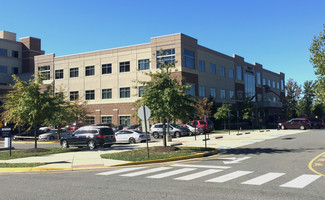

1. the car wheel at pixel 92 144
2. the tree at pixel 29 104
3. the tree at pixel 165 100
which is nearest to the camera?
the tree at pixel 165 100

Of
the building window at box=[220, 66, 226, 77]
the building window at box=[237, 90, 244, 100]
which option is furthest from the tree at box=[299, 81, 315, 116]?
the building window at box=[220, 66, 226, 77]

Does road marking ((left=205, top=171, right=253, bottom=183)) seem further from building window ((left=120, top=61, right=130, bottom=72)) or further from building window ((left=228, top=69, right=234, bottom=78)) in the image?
building window ((left=228, top=69, right=234, bottom=78))

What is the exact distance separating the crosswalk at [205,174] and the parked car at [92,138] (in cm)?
947

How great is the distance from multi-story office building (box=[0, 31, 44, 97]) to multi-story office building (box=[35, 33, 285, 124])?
Answer: 38.9ft

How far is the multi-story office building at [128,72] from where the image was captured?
155ft

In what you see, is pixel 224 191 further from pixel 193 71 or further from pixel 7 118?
pixel 193 71

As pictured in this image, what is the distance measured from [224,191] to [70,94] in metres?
51.6

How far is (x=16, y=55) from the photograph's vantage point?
230ft

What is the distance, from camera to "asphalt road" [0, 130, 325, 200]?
7728 millimetres

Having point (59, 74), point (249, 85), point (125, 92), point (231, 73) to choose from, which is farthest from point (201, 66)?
point (59, 74)

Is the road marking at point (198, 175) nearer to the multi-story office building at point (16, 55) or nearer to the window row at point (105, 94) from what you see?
the window row at point (105, 94)

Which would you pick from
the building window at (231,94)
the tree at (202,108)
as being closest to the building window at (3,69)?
the tree at (202,108)

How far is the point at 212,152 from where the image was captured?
1716cm

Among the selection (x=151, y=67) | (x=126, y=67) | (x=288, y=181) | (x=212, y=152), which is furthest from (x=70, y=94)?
(x=288, y=181)
